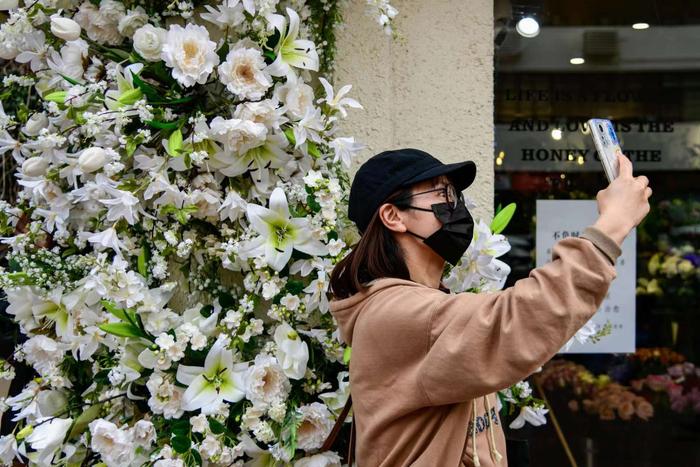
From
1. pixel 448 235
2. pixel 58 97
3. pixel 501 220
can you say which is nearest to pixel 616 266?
pixel 501 220

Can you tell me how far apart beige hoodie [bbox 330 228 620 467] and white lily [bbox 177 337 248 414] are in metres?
0.60

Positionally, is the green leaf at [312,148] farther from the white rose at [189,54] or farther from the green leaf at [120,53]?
the green leaf at [120,53]

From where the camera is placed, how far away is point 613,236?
5.15 feet

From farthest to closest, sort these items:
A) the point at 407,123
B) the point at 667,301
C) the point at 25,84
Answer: the point at 667,301
the point at 407,123
the point at 25,84

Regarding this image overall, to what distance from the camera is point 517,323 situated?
61.6 inches

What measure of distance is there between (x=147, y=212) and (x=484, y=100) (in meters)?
1.35

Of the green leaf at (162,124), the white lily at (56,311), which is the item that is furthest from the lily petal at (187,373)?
the green leaf at (162,124)

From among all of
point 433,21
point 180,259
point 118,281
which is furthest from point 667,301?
point 118,281

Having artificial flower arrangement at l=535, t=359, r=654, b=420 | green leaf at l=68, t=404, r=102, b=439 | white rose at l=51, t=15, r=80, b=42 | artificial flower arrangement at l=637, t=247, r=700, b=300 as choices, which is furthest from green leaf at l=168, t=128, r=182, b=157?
artificial flower arrangement at l=637, t=247, r=700, b=300

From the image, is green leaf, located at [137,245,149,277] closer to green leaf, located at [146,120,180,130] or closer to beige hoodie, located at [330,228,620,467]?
green leaf, located at [146,120,180,130]

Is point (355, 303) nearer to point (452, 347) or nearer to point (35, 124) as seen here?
point (452, 347)

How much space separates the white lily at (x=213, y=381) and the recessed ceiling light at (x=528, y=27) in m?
2.13

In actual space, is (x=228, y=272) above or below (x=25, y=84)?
below

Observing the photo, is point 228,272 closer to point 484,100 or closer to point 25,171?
point 25,171
